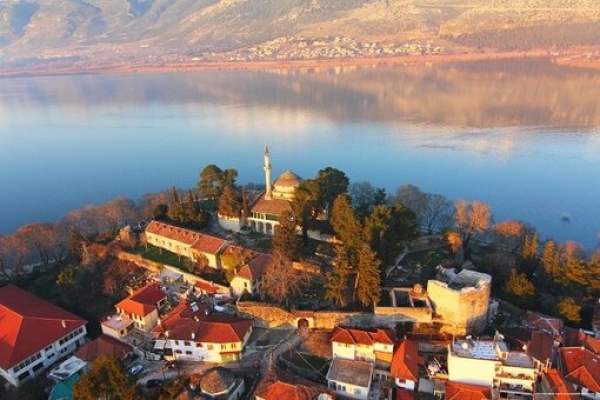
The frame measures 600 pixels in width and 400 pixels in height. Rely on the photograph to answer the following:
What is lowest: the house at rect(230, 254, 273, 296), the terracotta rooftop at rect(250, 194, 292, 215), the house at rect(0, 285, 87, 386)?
the house at rect(0, 285, 87, 386)

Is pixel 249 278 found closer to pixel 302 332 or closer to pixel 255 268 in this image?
pixel 255 268

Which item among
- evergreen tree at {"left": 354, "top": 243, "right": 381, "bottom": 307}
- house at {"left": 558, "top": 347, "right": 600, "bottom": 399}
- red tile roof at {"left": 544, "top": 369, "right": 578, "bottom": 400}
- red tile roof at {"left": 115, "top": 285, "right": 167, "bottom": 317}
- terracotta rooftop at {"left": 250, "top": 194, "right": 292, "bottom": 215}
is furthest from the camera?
terracotta rooftop at {"left": 250, "top": 194, "right": 292, "bottom": 215}

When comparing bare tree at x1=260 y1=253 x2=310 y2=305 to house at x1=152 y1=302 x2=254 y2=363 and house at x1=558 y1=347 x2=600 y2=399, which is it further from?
house at x1=558 y1=347 x2=600 y2=399

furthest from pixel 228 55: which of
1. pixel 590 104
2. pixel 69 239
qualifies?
pixel 69 239

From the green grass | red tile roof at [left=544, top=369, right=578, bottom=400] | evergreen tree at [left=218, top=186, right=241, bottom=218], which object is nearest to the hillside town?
red tile roof at [left=544, top=369, right=578, bottom=400]

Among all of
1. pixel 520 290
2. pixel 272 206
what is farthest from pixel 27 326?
pixel 520 290

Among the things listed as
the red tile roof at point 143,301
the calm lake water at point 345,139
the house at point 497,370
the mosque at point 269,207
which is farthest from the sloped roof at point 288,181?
the calm lake water at point 345,139
